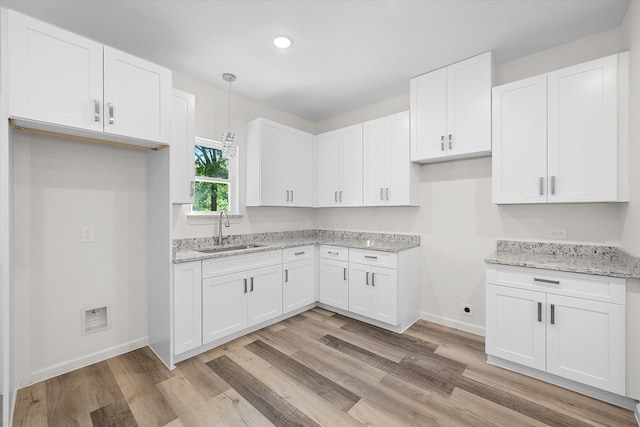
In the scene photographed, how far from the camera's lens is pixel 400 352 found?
2627 millimetres

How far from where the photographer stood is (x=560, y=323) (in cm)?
205

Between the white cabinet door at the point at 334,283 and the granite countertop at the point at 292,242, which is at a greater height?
the granite countertop at the point at 292,242

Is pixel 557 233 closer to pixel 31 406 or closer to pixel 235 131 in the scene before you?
pixel 235 131

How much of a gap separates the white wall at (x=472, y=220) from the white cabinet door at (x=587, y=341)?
30.0 inches

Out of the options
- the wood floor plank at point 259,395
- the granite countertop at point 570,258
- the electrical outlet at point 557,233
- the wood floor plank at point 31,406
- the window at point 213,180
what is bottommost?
the wood floor plank at point 259,395

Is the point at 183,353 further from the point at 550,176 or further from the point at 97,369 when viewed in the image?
the point at 550,176

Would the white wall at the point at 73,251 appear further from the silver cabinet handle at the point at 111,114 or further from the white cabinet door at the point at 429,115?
the white cabinet door at the point at 429,115

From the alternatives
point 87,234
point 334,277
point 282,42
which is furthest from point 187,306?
point 282,42

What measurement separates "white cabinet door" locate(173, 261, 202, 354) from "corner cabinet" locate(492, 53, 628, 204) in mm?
2846

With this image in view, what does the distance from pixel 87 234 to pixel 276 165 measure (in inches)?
81.4

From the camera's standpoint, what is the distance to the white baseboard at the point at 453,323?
9.77 ft

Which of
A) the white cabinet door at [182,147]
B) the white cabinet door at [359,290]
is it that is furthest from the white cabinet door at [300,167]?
the white cabinet door at [182,147]

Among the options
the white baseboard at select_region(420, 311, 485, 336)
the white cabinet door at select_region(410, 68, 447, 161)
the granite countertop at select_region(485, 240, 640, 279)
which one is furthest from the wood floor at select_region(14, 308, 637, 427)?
the white cabinet door at select_region(410, 68, 447, 161)

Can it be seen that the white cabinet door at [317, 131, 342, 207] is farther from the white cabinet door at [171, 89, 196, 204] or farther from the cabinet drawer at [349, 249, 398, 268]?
the white cabinet door at [171, 89, 196, 204]
